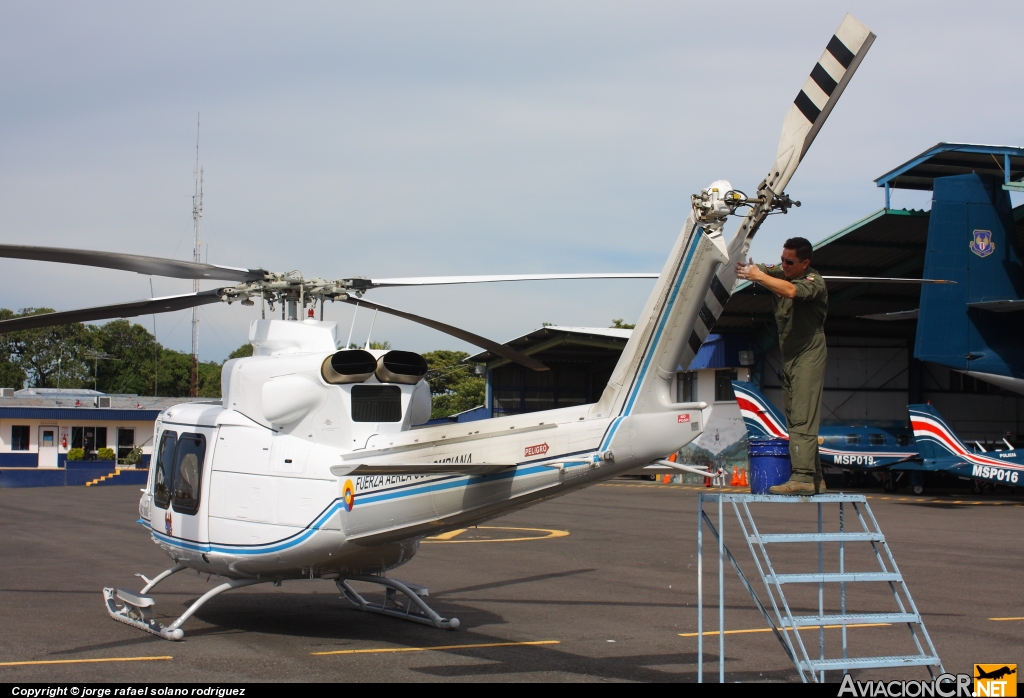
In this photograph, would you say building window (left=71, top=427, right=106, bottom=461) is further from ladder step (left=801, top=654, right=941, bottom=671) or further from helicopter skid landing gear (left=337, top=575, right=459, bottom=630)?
ladder step (left=801, top=654, right=941, bottom=671)

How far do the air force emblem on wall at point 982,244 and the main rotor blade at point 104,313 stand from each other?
27.7m

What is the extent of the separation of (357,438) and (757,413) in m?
27.1

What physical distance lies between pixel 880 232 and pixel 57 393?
4752 centimetres

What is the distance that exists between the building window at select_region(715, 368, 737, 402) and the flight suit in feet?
115

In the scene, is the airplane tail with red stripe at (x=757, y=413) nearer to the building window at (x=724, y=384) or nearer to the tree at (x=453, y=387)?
the building window at (x=724, y=384)

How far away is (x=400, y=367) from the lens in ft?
31.2

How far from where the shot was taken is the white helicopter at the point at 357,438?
812 cm

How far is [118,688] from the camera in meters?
7.21

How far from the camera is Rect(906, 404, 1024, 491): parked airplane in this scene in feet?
94.6

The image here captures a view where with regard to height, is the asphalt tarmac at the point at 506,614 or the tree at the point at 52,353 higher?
the tree at the point at 52,353

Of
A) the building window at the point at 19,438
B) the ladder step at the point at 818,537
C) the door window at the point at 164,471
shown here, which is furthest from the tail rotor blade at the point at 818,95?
the building window at the point at 19,438

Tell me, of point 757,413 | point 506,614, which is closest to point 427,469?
point 506,614

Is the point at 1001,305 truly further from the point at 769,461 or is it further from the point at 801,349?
the point at 801,349

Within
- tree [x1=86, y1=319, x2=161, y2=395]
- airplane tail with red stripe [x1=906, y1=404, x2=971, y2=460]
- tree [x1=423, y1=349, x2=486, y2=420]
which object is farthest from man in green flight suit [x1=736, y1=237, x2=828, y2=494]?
tree [x1=86, y1=319, x2=161, y2=395]
